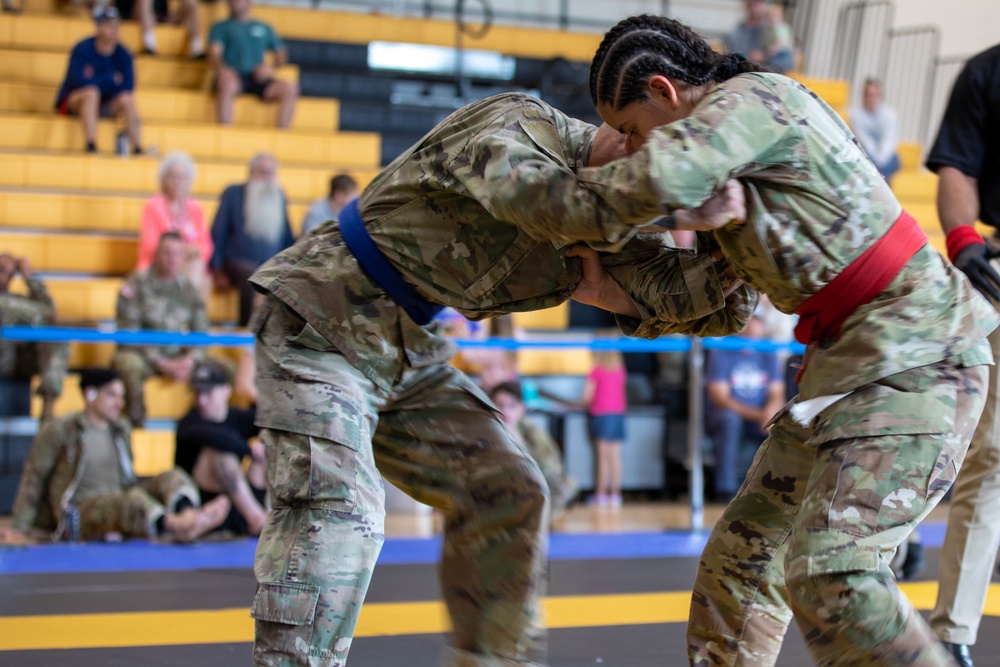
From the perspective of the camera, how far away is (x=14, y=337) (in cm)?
563

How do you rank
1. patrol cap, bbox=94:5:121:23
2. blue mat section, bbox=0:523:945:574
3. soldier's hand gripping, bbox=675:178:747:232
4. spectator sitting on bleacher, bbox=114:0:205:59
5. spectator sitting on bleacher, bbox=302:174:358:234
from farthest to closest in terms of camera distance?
1. spectator sitting on bleacher, bbox=114:0:205:59
2. patrol cap, bbox=94:5:121:23
3. spectator sitting on bleacher, bbox=302:174:358:234
4. blue mat section, bbox=0:523:945:574
5. soldier's hand gripping, bbox=675:178:747:232

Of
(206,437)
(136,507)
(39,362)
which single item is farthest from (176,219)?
(136,507)

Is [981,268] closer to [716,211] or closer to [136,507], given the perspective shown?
[716,211]

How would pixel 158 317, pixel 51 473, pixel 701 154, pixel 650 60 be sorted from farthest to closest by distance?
pixel 158 317 → pixel 51 473 → pixel 650 60 → pixel 701 154

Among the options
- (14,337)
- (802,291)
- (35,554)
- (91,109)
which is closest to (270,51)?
(91,109)

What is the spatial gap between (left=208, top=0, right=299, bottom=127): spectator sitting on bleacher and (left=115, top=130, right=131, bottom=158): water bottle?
873 mm

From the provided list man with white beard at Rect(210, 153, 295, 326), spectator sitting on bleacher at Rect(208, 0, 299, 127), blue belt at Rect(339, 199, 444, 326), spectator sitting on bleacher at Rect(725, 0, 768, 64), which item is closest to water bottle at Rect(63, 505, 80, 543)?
man with white beard at Rect(210, 153, 295, 326)

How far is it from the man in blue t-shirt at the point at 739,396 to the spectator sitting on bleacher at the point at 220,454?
3.20m

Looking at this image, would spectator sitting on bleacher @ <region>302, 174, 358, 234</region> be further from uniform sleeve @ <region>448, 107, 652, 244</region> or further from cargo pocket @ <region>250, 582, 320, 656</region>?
cargo pocket @ <region>250, 582, 320, 656</region>

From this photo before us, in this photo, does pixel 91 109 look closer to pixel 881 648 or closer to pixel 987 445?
pixel 987 445

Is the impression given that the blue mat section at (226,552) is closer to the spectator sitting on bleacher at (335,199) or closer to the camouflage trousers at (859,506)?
the spectator sitting on bleacher at (335,199)

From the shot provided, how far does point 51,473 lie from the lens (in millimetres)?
5945

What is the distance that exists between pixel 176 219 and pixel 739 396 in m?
3.93

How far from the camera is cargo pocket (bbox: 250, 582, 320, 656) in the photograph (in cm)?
238
